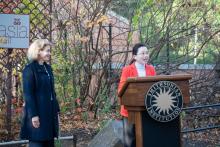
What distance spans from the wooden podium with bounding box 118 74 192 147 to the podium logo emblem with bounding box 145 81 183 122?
1.8 inches

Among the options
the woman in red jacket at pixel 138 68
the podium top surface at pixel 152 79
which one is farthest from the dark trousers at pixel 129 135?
the podium top surface at pixel 152 79

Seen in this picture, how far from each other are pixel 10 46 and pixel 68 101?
2979 millimetres

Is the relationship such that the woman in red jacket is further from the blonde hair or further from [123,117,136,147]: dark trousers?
the blonde hair

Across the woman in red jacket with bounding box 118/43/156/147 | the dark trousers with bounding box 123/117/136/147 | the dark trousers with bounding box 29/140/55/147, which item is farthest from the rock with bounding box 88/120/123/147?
the dark trousers with bounding box 29/140/55/147

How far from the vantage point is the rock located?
19.5 ft

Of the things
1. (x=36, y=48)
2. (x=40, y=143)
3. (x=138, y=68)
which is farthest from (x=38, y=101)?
(x=138, y=68)

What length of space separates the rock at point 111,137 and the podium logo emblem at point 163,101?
1278 millimetres

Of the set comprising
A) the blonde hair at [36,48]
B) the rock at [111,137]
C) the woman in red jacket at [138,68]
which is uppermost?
the blonde hair at [36,48]

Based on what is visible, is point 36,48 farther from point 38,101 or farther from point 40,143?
point 40,143

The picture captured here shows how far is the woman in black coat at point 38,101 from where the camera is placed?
5.18 meters

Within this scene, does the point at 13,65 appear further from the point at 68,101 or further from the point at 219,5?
the point at 219,5

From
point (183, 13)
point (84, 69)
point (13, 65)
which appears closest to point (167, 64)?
point (183, 13)

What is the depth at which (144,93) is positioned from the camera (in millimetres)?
4777

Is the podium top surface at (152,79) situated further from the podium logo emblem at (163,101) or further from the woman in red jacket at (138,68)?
the woman in red jacket at (138,68)
